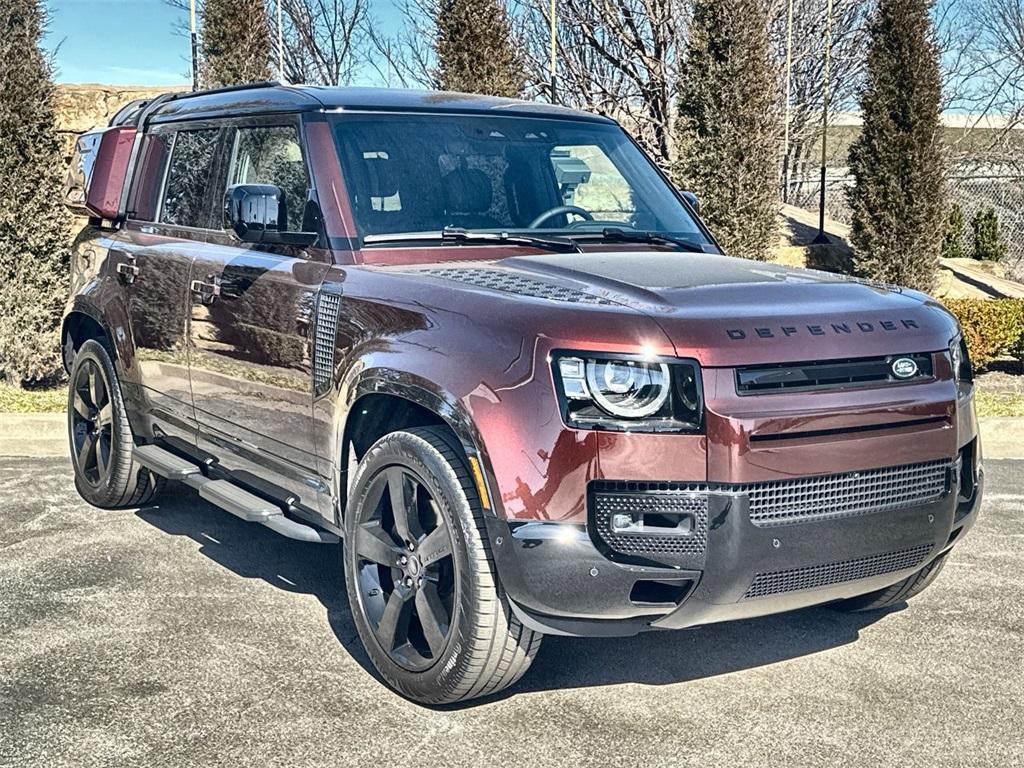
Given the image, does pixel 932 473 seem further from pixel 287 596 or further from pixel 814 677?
pixel 287 596

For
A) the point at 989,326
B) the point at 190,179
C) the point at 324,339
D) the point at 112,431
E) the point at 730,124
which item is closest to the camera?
the point at 324,339

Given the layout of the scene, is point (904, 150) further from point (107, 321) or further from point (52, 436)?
point (107, 321)

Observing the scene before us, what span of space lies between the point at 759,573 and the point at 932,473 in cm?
71

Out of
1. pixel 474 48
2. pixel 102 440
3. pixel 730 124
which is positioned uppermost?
pixel 474 48

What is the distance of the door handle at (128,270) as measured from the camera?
5.91 metres

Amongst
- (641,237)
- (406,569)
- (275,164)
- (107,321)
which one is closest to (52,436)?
(107,321)

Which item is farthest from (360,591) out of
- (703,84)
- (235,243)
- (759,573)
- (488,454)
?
(703,84)

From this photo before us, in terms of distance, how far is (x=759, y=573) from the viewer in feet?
11.6

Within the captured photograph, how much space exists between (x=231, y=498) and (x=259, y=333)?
71 cm

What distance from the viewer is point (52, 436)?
849 cm

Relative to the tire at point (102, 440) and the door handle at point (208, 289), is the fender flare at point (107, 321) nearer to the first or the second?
the tire at point (102, 440)

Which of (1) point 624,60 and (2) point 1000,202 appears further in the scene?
(2) point 1000,202

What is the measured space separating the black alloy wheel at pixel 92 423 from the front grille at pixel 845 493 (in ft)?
12.8

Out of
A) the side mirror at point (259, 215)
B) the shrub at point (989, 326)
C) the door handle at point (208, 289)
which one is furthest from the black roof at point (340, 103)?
the shrub at point (989, 326)
